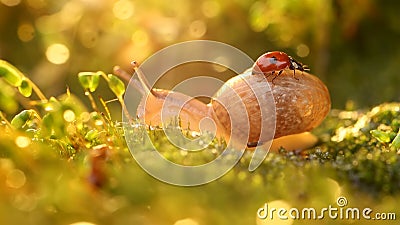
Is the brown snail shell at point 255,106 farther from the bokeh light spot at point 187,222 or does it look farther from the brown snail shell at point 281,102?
the bokeh light spot at point 187,222

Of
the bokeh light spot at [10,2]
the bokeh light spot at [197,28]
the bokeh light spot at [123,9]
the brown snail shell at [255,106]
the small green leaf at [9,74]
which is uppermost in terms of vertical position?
the bokeh light spot at [10,2]

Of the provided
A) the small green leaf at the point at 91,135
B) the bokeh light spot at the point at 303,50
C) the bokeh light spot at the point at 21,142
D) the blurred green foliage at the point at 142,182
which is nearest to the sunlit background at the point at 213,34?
the bokeh light spot at the point at 303,50

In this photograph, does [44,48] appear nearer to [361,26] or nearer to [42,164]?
[361,26]

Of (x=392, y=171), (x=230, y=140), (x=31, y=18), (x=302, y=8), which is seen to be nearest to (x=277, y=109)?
(x=230, y=140)

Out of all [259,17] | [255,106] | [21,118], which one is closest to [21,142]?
[21,118]

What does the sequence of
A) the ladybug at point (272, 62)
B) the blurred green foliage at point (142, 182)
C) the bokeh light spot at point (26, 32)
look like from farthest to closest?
the bokeh light spot at point (26, 32) → the ladybug at point (272, 62) → the blurred green foliage at point (142, 182)

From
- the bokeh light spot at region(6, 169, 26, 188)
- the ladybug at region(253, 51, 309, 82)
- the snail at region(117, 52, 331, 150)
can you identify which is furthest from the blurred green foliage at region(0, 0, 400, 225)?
the ladybug at region(253, 51, 309, 82)

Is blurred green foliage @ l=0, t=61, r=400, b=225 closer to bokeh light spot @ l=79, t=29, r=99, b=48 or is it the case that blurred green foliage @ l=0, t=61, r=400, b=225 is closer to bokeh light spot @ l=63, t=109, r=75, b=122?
bokeh light spot @ l=63, t=109, r=75, b=122
